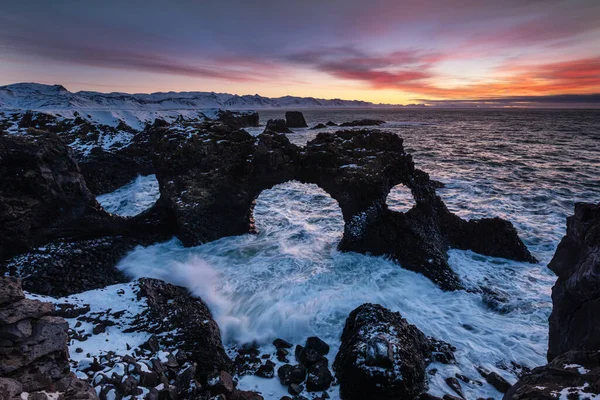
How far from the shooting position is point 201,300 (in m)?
12.6

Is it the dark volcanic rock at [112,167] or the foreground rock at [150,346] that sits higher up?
the dark volcanic rock at [112,167]

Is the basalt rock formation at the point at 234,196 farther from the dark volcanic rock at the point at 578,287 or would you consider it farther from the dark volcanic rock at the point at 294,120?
the dark volcanic rock at the point at 294,120

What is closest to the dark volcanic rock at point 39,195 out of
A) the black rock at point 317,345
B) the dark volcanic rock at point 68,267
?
the dark volcanic rock at point 68,267

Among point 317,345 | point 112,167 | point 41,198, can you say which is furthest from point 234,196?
point 112,167

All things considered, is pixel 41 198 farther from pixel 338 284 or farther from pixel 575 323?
pixel 575 323

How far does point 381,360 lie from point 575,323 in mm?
4983

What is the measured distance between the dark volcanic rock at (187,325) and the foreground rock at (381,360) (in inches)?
146

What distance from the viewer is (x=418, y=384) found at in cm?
827

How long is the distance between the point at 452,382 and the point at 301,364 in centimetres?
447

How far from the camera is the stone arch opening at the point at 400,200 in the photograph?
2526 centimetres

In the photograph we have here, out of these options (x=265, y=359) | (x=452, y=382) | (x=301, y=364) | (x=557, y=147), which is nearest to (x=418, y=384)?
(x=452, y=382)

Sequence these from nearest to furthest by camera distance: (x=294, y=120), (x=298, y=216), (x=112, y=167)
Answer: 1. (x=298, y=216)
2. (x=112, y=167)
3. (x=294, y=120)

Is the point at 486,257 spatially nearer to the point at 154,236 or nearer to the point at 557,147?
the point at 154,236

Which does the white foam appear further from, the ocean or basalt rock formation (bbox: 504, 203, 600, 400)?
basalt rock formation (bbox: 504, 203, 600, 400)
